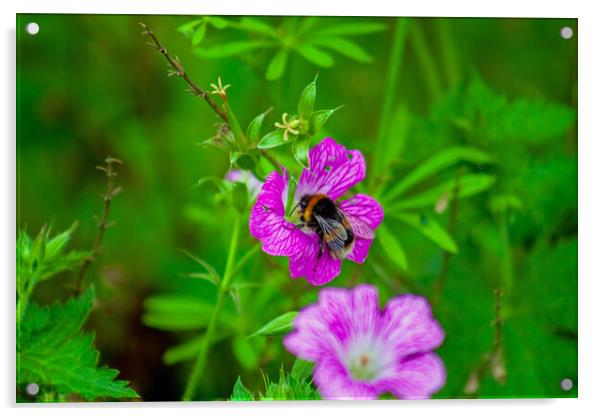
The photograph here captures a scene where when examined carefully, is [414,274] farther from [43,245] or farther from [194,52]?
[43,245]

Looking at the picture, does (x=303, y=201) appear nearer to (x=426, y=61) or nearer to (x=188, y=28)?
(x=188, y=28)

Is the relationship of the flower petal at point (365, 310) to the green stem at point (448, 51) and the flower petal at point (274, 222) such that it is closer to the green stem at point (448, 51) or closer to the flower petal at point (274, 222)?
the flower petal at point (274, 222)

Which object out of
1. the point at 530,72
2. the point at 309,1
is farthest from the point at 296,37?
the point at 530,72

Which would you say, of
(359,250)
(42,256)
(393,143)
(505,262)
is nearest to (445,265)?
(505,262)

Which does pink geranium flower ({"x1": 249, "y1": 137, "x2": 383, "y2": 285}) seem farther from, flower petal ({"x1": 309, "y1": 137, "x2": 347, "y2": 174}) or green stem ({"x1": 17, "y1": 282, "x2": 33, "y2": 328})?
green stem ({"x1": 17, "y1": 282, "x2": 33, "y2": 328})

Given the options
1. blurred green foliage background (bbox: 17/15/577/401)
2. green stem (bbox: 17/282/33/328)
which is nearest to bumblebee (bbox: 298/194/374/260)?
blurred green foliage background (bbox: 17/15/577/401)

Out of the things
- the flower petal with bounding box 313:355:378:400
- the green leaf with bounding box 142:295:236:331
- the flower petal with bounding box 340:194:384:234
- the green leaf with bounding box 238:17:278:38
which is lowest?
the flower petal with bounding box 313:355:378:400
